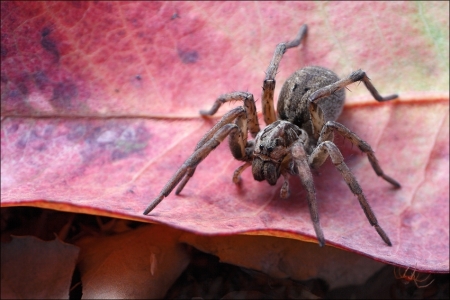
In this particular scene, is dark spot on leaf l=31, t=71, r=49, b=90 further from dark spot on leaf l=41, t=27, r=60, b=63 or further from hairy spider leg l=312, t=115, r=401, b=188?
hairy spider leg l=312, t=115, r=401, b=188

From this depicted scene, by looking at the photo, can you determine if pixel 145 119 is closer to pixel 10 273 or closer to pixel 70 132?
pixel 70 132

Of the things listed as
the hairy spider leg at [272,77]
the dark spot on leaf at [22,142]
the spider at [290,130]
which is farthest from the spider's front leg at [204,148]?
the dark spot on leaf at [22,142]

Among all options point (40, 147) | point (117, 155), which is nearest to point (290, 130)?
point (117, 155)

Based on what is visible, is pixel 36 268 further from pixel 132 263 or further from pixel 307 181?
pixel 307 181

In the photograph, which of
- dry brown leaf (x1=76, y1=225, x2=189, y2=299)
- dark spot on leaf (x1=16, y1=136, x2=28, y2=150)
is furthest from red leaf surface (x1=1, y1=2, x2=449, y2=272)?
dry brown leaf (x1=76, y1=225, x2=189, y2=299)

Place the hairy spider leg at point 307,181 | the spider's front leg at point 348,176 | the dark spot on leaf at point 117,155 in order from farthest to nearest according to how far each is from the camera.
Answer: the dark spot on leaf at point 117,155
the spider's front leg at point 348,176
the hairy spider leg at point 307,181

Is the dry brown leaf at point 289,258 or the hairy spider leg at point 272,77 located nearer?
the dry brown leaf at point 289,258

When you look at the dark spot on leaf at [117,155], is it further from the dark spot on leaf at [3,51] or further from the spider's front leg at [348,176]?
the spider's front leg at [348,176]
